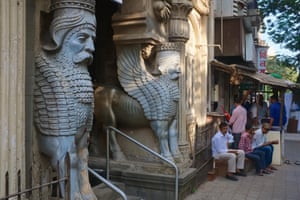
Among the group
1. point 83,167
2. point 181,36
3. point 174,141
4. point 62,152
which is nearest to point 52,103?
point 62,152

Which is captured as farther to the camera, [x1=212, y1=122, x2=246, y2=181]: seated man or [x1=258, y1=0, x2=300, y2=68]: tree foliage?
[x1=258, y1=0, x2=300, y2=68]: tree foliage

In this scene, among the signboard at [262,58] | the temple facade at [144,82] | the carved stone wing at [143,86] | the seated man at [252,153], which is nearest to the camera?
the temple facade at [144,82]

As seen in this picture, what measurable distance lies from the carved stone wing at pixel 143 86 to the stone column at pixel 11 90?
3.08m

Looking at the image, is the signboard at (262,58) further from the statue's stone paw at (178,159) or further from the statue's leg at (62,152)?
the statue's leg at (62,152)

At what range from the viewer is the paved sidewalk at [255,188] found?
7000 mm

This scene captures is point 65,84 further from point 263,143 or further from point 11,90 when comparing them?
point 263,143

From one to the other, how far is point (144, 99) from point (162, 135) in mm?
730

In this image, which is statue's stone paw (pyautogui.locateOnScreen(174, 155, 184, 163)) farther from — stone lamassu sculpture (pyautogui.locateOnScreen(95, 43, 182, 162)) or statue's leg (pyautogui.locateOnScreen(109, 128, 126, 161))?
statue's leg (pyautogui.locateOnScreen(109, 128, 126, 161))

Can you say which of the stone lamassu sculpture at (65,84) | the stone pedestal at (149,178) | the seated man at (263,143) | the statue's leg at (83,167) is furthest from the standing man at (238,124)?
the stone lamassu sculpture at (65,84)

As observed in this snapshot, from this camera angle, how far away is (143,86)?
6.44 metres

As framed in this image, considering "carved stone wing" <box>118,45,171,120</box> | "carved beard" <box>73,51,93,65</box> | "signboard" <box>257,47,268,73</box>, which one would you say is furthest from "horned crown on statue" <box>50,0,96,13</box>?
→ "signboard" <box>257,47,268,73</box>

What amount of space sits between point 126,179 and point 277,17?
56.4ft

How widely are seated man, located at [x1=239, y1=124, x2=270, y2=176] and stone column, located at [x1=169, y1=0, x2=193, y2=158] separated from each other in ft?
8.36

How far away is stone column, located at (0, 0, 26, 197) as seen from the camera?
3.31 metres
